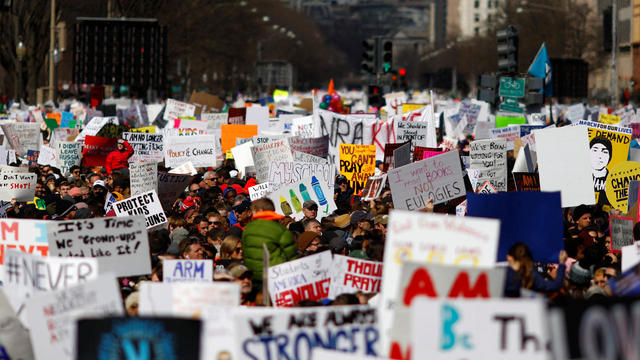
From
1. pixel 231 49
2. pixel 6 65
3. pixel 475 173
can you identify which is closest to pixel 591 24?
pixel 231 49

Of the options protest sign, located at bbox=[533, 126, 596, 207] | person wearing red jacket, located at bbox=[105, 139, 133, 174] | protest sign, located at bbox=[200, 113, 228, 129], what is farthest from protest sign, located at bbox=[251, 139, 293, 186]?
protest sign, located at bbox=[200, 113, 228, 129]

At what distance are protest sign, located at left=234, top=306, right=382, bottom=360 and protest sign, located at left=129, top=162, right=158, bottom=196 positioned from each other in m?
8.78

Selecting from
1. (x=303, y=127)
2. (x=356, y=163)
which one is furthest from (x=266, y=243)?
(x=303, y=127)

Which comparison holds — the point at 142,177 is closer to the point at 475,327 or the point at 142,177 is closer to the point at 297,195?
the point at 297,195

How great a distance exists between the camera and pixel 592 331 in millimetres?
5387

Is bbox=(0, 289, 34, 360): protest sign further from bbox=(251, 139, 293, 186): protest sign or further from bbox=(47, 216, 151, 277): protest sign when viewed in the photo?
bbox=(251, 139, 293, 186): protest sign

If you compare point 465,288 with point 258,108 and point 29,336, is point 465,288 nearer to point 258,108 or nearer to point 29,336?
point 29,336

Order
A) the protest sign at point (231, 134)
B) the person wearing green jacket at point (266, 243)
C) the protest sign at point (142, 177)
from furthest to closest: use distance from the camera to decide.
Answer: the protest sign at point (231, 134) < the protest sign at point (142, 177) < the person wearing green jacket at point (266, 243)

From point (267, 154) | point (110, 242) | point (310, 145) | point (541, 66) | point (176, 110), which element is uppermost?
point (541, 66)

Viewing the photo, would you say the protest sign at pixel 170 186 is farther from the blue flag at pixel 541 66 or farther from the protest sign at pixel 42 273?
the blue flag at pixel 541 66

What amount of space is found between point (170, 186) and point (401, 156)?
3.22 m

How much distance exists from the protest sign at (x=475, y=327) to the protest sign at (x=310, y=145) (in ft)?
43.7

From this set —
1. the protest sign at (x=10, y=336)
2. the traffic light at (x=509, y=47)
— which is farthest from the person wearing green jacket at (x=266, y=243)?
the traffic light at (x=509, y=47)

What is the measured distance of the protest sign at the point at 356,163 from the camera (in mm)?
17219
